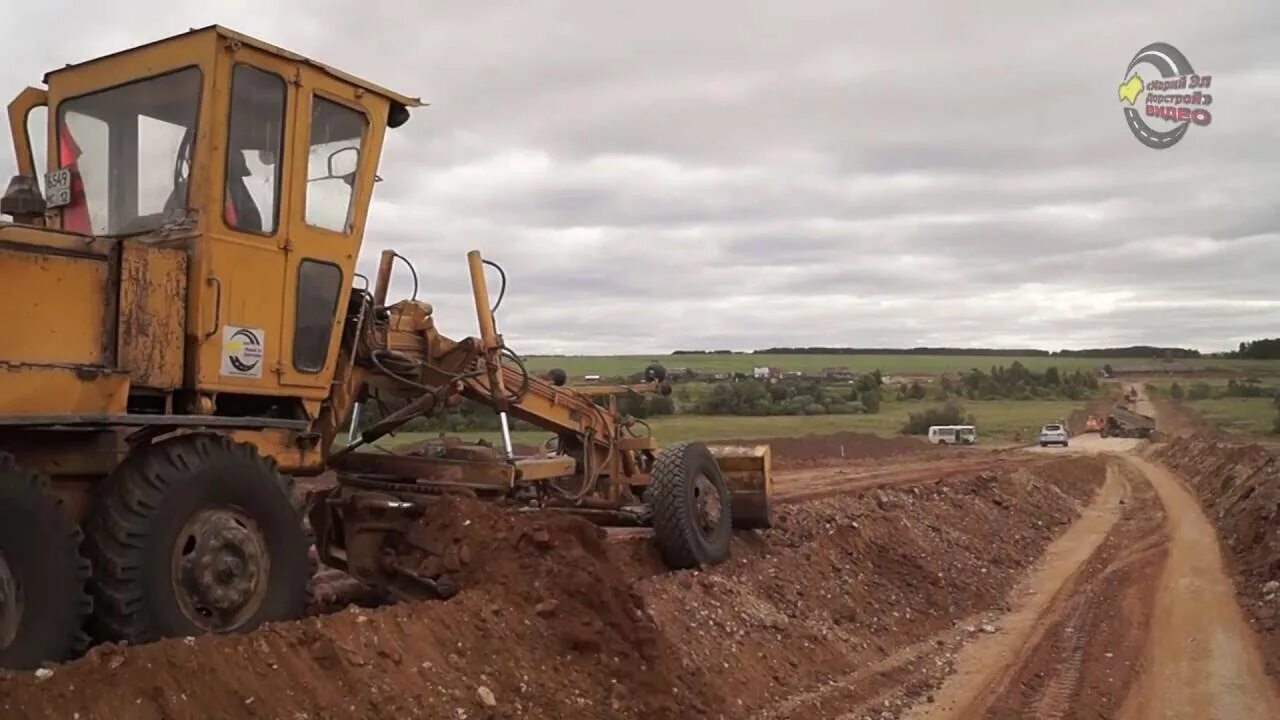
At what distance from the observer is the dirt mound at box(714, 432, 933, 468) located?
34938mm

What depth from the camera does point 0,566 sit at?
14.7ft

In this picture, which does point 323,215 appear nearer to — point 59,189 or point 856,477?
point 59,189

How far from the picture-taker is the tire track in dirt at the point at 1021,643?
27.2 ft

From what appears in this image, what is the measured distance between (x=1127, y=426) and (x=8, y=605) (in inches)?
2231

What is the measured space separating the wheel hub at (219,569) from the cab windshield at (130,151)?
67.5 inches

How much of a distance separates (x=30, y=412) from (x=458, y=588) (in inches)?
112

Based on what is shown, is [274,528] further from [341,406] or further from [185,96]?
[185,96]

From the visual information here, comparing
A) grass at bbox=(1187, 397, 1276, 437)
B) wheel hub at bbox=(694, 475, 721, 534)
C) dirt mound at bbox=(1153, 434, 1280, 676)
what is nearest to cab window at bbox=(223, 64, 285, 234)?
wheel hub at bbox=(694, 475, 721, 534)

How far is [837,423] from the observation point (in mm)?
53406

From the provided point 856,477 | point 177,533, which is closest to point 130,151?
point 177,533

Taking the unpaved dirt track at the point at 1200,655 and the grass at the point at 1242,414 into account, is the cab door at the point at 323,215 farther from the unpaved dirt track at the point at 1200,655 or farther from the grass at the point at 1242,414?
the grass at the point at 1242,414

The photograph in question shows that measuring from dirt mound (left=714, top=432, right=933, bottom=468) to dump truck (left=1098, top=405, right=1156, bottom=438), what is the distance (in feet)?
52.7

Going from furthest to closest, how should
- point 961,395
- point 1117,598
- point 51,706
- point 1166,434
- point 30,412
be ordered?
point 961,395
point 1166,434
point 1117,598
point 30,412
point 51,706

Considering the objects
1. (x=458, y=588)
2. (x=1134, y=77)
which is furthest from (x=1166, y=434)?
(x=458, y=588)
